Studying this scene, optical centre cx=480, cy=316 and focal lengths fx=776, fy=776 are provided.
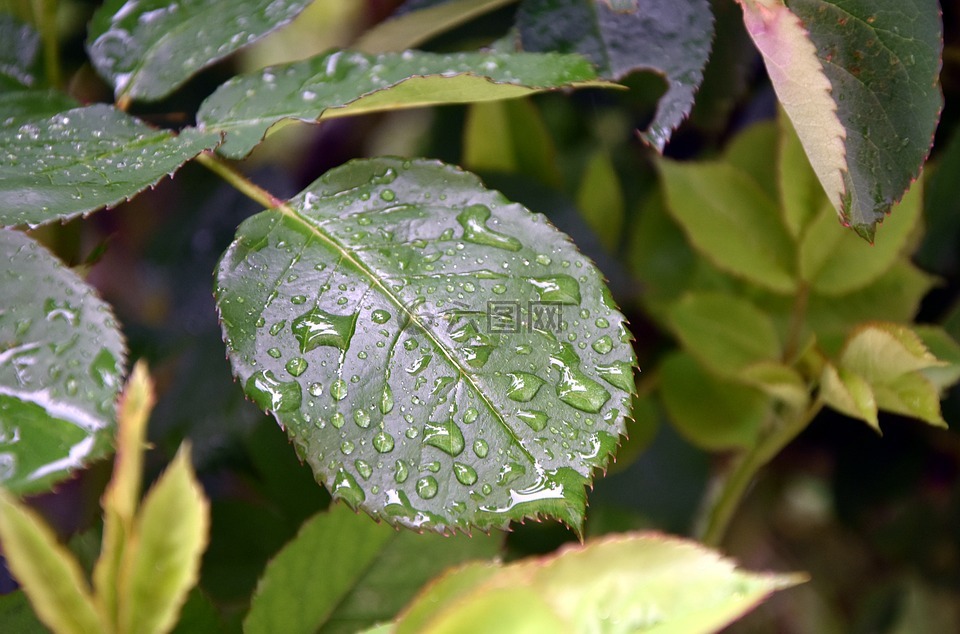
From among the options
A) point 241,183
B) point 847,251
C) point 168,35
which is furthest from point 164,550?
point 847,251

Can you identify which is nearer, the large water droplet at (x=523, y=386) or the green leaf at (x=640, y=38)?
the large water droplet at (x=523, y=386)

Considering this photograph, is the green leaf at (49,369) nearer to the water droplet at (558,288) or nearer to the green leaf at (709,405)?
the water droplet at (558,288)

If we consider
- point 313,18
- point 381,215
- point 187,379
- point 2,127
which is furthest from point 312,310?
point 313,18

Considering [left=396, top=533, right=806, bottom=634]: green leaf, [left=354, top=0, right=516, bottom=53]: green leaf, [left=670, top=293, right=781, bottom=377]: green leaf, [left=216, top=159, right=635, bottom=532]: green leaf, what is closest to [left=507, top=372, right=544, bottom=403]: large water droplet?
[left=216, top=159, right=635, bottom=532]: green leaf

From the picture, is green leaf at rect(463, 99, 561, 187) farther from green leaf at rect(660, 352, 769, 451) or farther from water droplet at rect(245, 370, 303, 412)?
water droplet at rect(245, 370, 303, 412)

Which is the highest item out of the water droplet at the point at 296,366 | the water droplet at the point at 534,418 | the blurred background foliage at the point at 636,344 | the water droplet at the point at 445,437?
the water droplet at the point at 534,418

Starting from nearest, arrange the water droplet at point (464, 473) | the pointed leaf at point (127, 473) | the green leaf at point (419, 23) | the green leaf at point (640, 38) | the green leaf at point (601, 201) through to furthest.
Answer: the pointed leaf at point (127, 473) → the water droplet at point (464, 473) → the green leaf at point (640, 38) → the green leaf at point (419, 23) → the green leaf at point (601, 201)

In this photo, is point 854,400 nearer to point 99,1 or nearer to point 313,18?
point 99,1

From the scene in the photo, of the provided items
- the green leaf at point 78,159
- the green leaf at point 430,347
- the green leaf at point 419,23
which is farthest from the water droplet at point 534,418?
the green leaf at point 419,23

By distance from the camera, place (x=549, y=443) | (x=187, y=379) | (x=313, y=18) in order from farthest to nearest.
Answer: (x=313, y=18), (x=187, y=379), (x=549, y=443)
